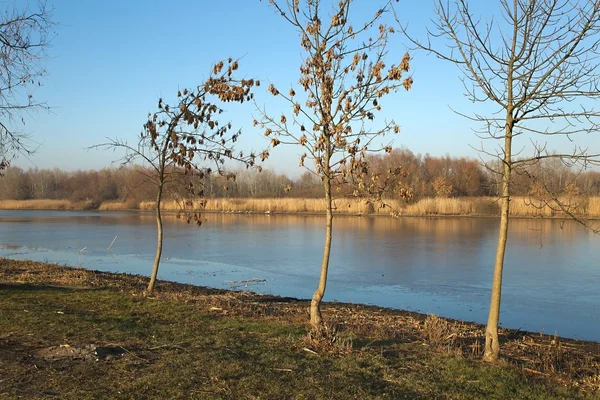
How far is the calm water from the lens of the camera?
35.1ft

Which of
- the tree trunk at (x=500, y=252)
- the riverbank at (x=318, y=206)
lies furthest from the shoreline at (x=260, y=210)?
the tree trunk at (x=500, y=252)

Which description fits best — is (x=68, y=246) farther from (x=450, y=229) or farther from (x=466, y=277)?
(x=450, y=229)

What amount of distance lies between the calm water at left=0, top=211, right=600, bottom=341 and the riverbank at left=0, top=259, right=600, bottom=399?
6.20ft

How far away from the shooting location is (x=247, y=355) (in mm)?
5418

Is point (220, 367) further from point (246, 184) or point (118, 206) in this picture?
point (246, 184)

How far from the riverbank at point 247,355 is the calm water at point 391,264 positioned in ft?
6.20

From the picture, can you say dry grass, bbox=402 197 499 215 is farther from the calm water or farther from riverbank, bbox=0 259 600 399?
riverbank, bbox=0 259 600 399

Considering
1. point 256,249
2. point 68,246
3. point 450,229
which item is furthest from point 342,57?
point 450,229

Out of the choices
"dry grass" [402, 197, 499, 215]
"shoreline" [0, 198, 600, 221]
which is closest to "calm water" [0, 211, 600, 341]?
"shoreline" [0, 198, 600, 221]

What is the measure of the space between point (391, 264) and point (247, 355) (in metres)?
10.9

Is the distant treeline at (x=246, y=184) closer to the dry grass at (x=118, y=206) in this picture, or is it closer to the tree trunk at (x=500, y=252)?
the dry grass at (x=118, y=206)

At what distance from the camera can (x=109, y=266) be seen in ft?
51.0

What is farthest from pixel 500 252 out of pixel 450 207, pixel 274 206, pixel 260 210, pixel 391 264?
pixel 260 210

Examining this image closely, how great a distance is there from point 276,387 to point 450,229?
82.4ft
